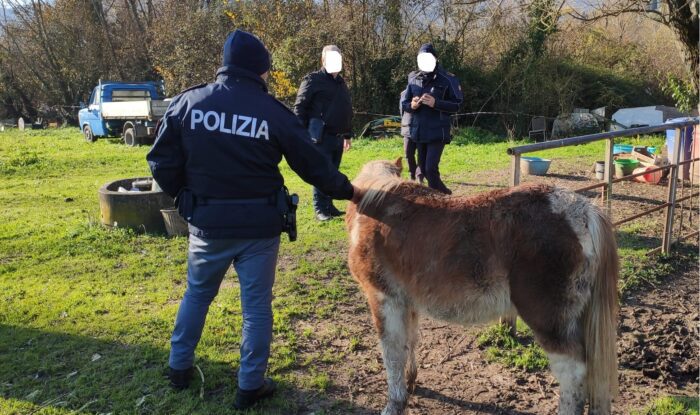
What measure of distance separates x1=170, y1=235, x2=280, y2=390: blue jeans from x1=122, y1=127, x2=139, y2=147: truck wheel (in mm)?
14147

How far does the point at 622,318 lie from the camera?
4.05m

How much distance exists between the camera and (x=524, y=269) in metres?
2.42

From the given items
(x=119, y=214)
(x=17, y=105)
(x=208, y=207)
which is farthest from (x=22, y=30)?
(x=208, y=207)

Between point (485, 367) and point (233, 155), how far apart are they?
2.15m

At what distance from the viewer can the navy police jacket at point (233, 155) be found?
2.69 m

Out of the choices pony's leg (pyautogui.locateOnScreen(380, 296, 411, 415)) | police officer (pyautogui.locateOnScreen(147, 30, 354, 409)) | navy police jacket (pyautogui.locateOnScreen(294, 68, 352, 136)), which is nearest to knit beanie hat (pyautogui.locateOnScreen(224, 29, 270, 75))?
police officer (pyautogui.locateOnScreen(147, 30, 354, 409))

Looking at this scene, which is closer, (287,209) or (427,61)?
(287,209)

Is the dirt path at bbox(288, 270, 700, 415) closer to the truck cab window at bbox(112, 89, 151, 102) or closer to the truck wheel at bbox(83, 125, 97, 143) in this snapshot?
the truck wheel at bbox(83, 125, 97, 143)

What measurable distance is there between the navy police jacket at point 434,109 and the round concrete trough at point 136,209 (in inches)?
125

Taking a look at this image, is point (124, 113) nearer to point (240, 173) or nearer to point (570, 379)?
point (240, 173)

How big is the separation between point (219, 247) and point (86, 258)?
3.60 meters

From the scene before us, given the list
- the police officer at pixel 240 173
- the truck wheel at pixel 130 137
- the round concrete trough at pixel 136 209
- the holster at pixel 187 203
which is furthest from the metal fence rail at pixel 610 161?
the truck wheel at pixel 130 137

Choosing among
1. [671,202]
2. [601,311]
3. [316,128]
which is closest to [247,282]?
[601,311]

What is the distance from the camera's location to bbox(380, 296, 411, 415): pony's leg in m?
2.85
